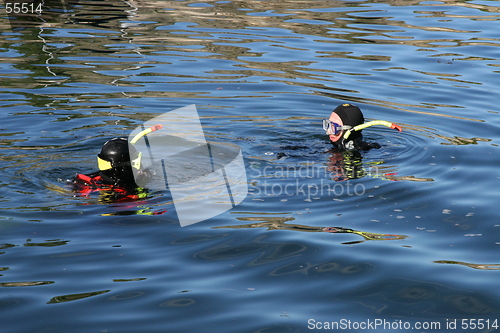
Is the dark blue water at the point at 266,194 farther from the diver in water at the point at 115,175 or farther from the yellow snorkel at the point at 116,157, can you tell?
the yellow snorkel at the point at 116,157

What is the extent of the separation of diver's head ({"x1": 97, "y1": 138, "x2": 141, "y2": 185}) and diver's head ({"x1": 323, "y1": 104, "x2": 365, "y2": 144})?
280cm

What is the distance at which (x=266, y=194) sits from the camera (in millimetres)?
6496

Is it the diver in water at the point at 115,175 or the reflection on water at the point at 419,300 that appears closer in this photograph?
the reflection on water at the point at 419,300

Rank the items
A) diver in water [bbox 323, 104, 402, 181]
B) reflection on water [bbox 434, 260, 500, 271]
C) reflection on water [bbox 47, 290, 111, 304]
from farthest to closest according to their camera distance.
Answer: diver in water [bbox 323, 104, 402, 181], reflection on water [bbox 434, 260, 500, 271], reflection on water [bbox 47, 290, 111, 304]

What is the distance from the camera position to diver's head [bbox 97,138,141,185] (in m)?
6.51

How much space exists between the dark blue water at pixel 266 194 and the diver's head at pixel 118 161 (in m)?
0.32

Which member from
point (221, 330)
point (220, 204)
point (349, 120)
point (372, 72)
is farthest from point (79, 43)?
point (221, 330)

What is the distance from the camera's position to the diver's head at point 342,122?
819 centimetres

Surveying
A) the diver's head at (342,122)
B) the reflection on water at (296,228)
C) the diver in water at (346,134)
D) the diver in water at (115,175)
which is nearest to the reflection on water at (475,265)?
the reflection on water at (296,228)

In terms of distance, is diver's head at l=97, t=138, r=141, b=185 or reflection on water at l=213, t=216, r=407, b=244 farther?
diver's head at l=97, t=138, r=141, b=185

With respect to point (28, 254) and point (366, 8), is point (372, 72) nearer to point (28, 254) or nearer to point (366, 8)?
point (366, 8)

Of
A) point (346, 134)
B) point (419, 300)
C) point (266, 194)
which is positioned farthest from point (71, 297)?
point (346, 134)

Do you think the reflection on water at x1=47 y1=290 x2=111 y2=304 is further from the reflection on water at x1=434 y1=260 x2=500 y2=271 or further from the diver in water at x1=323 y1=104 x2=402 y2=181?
the diver in water at x1=323 y1=104 x2=402 y2=181

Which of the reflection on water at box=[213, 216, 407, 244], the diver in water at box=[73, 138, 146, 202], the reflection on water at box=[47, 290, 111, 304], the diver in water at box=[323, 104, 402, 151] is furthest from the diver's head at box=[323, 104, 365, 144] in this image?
the reflection on water at box=[47, 290, 111, 304]
